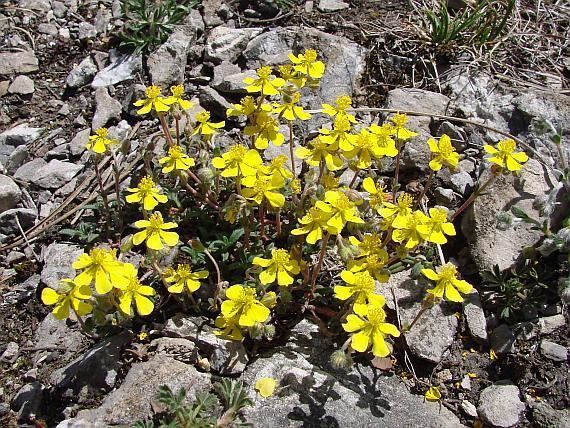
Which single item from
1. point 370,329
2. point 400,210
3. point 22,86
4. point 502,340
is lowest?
point 502,340

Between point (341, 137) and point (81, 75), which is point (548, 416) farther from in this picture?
point (81, 75)

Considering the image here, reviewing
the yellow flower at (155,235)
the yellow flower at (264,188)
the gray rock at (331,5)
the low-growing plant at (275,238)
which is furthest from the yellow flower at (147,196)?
the gray rock at (331,5)

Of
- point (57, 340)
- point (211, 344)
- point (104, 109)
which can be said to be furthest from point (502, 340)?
point (104, 109)

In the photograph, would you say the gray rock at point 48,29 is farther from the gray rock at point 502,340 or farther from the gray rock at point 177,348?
the gray rock at point 502,340

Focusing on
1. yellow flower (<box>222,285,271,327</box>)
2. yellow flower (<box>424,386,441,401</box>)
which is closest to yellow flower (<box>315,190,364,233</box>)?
yellow flower (<box>222,285,271,327</box>)

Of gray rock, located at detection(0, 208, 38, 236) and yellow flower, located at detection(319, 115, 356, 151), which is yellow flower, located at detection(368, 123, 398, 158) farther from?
gray rock, located at detection(0, 208, 38, 236)

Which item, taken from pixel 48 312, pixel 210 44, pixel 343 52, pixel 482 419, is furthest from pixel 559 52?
pixel 48 312

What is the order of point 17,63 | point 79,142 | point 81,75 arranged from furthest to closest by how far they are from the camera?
point 17,63, point 81,75, point 79,142
